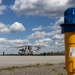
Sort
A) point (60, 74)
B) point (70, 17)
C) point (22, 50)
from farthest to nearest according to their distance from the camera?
1. point (22, 50)
2. point (60, 74)
3. point (70, 17)

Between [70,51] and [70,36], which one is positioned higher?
[70,36]

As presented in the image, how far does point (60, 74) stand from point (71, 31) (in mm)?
9435

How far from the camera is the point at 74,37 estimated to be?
2.87 meters

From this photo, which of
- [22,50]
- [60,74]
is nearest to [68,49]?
[60,74]

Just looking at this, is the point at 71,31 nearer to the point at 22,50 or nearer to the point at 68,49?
the point at 68,49

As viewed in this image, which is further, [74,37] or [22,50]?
[22,50]

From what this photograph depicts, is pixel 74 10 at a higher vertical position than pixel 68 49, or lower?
higher

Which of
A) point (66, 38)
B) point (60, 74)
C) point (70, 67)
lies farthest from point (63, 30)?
point (60, 74)

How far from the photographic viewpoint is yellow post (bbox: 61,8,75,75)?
2852 mm

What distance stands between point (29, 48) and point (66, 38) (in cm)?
8128

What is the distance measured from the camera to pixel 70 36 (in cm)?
287

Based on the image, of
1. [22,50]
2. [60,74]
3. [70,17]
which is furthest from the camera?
[22,50]

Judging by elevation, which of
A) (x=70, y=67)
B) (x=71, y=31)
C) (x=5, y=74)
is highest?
(x=71, y=31)

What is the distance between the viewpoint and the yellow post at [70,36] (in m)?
2.85
